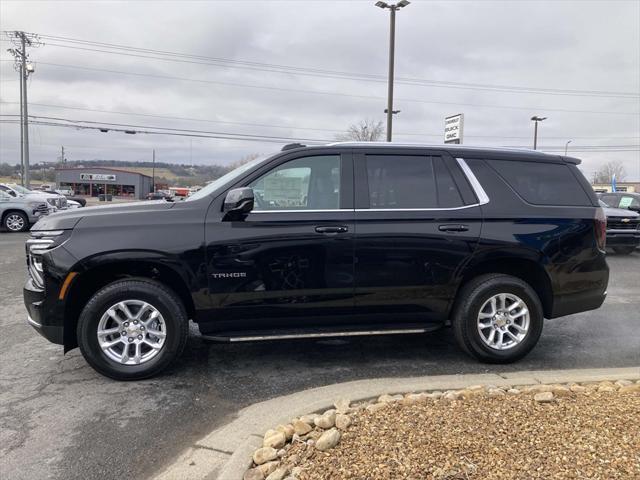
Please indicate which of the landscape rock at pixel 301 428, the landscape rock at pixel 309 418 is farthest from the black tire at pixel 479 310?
the landscape rock at pixel 301 428

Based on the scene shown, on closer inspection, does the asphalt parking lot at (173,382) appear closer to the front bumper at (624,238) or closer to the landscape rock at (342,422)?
the landscape rock at (342,422)

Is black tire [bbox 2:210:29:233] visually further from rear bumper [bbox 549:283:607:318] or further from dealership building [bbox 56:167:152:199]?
dealership building [bbox 56:167:152:199]

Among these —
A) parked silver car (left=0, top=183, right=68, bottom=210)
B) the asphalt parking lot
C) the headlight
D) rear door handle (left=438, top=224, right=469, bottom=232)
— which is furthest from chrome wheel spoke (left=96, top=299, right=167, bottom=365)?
parked silver car (left=0, top=183, right=68, bottom=210)

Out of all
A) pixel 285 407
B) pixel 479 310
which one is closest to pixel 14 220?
pixel 285 407

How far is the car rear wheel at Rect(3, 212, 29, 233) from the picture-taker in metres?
16.9

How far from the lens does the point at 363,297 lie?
433cm

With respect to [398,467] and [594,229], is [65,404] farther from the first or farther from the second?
[594,229]

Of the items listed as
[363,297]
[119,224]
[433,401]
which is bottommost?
[433,401]

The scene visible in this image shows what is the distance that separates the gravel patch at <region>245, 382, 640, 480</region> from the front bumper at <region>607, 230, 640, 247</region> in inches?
410

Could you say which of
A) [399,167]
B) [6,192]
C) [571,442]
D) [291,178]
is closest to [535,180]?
[399,167]

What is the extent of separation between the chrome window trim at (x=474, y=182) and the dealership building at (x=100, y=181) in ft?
279

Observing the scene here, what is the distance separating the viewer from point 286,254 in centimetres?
416

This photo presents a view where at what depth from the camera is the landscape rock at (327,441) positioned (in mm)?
2689

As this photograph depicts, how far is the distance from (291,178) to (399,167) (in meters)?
0.99
